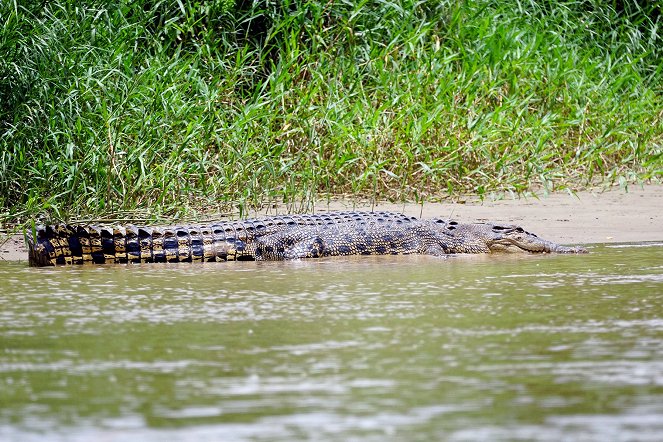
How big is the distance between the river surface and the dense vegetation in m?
2.16

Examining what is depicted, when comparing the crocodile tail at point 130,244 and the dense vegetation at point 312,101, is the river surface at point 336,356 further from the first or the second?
the dense vegetation at point 312,101

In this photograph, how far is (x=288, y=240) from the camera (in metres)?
6.86

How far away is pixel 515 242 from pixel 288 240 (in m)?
1.34

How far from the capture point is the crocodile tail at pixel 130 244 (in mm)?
6359

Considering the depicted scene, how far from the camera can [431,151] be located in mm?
9031

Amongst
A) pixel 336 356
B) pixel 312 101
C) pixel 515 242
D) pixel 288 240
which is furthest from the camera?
pixel 312 101

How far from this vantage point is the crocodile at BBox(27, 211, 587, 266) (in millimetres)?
6500

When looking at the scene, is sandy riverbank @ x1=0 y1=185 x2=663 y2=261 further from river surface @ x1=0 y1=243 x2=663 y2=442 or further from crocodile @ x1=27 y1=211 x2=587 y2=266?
river surface @ x1=0 y1=243 x2=663 y2=442

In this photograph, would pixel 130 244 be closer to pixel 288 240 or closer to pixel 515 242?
pixel 288 240

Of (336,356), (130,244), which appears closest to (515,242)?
(130,244)

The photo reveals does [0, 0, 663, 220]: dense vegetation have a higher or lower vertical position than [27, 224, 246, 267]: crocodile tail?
higher

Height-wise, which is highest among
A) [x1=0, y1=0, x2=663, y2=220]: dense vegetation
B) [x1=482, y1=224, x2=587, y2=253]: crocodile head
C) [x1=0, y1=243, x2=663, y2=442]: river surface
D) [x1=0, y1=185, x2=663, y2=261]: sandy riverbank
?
[x1=0, y1=0, x2=663, y2=220]: dense vegetation

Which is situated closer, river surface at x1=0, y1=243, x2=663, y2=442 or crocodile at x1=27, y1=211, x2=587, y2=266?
river surface at x1=0, y1=243, x2=663, y2=442

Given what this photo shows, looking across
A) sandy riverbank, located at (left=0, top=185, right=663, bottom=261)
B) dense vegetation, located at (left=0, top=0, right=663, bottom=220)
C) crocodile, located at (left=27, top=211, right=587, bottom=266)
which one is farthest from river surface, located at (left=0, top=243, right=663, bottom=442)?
dense vegetation, located at (left=0, top=0, right=663, bottom=220)
